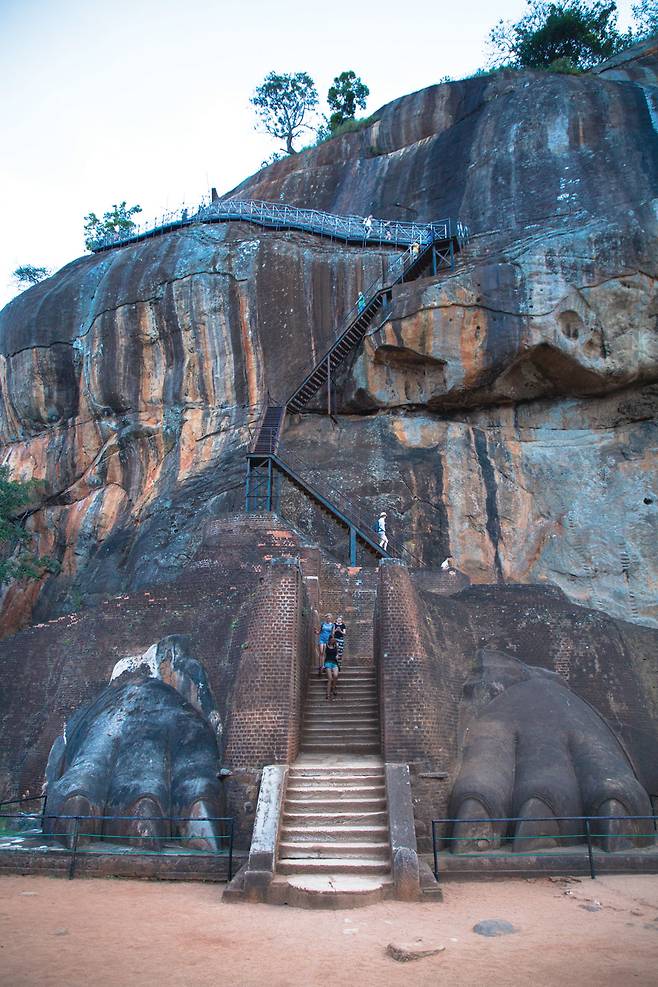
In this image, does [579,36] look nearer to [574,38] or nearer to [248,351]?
[574,38]

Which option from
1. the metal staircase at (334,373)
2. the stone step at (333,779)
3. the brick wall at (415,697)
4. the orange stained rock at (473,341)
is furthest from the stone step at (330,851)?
the orange stained rock at (473,341)

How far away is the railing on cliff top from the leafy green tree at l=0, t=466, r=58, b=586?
423 inches

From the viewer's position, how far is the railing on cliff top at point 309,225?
2831 centimetres

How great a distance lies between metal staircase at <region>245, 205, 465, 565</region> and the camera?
74.5 feet

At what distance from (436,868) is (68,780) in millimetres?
5201

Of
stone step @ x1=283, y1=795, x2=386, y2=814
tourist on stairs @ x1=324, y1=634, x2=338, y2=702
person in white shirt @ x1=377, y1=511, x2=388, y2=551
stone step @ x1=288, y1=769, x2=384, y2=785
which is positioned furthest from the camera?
person in white shirt @ x1=377, y1=511, x2=388, y2=551

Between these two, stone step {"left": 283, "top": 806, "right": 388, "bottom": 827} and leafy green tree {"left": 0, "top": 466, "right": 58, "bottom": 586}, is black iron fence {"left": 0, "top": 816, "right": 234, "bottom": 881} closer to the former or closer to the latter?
stone step {"left": 283, "top": 806, "right": 388, "bottom": 827}

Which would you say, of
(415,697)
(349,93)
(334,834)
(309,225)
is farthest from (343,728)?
(349,93)

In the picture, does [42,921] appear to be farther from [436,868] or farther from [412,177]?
[412,177]

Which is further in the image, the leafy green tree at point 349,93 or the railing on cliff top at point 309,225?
the leafy green tree at point 349,93

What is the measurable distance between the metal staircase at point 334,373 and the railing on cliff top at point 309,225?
0.13 m

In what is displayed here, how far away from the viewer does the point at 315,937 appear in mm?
7852

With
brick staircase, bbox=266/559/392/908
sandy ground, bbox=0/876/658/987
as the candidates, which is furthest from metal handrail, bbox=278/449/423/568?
sandy ground, bbox=0/876/658/987

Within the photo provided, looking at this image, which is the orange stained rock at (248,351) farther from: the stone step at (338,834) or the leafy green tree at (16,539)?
the stone step at (338,834)
